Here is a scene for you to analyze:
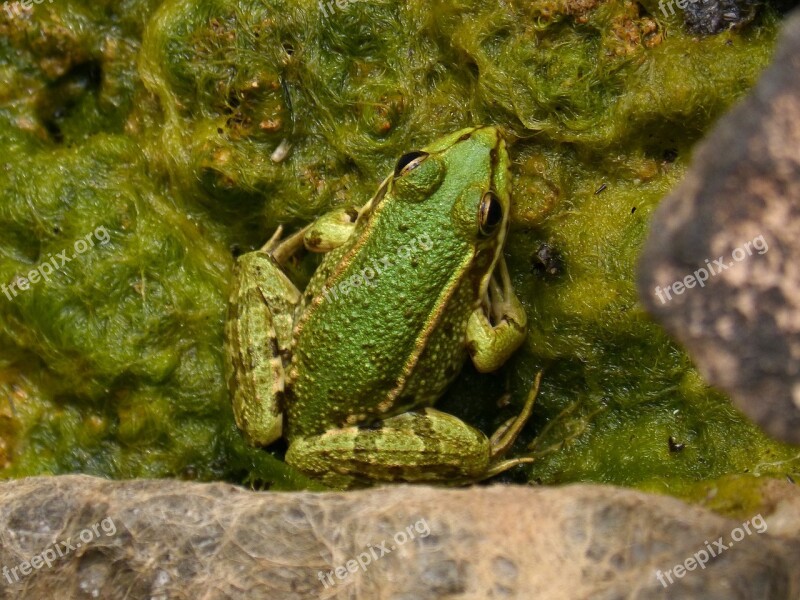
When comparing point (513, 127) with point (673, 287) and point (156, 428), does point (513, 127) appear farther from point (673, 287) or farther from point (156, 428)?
point (156, 428)

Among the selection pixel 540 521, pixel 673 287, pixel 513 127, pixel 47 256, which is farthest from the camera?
pixel 47 256

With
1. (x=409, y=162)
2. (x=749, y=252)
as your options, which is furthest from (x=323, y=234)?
(x=749, y=252)

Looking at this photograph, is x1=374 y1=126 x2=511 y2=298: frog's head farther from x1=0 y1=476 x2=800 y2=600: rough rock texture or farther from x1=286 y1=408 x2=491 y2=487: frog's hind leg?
x1=0 y1=476 x2=800 y2=600: rough rock texture

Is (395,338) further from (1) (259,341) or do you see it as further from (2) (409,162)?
(2) (409,162)

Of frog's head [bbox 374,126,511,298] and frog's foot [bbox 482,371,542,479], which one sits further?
frog's foot [bbox 482,371,542,479]

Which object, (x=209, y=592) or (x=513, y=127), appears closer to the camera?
(x=209, y=592)

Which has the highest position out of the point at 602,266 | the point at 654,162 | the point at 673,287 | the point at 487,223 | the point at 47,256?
the point at 47,256

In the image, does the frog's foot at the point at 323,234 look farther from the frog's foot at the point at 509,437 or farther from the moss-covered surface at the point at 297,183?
the frog's foot at the point at 509,437

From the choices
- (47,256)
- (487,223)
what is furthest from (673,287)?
(47,256)

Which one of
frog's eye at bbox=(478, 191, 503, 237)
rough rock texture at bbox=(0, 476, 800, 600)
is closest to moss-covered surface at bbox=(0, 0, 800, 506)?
frog's eye at bbox=(478, 191, 503, 237)
